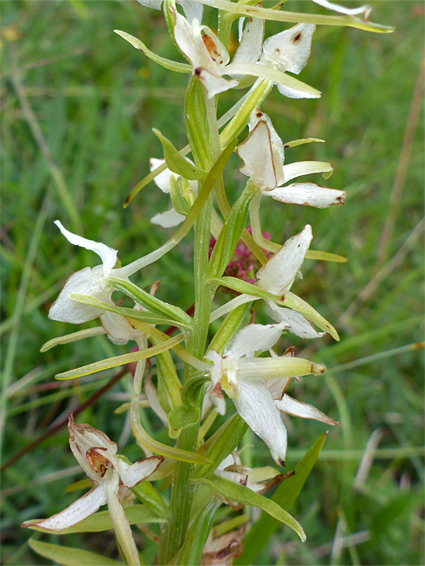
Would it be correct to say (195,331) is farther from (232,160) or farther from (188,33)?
(232,160)

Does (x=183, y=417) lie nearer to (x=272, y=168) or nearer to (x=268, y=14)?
(x=272, y=168)

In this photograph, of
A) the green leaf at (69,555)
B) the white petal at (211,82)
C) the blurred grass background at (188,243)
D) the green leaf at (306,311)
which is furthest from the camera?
the blurred grass background at (188,243)

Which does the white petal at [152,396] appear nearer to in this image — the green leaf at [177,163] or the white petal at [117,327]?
the white petal at [117,327]

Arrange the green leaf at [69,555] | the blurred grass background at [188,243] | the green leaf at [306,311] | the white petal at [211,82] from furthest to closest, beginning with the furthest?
the blurred grass background at [188,243]
the green leaf at [69,555]
the green leaf at [306,311]
the white petal at [211,82]

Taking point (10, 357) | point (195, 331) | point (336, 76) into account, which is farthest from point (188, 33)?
point (336, 76)

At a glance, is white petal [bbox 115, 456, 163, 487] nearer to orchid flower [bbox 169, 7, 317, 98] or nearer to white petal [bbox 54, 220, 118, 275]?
white petal [bbox 54, 220, 118, 275]

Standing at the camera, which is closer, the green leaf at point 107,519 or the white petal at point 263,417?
the white petal at point 263,417

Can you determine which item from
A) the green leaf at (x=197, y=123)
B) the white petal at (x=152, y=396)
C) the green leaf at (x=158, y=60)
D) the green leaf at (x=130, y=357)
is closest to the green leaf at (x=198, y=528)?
the white petal at (x=152, y=396)
